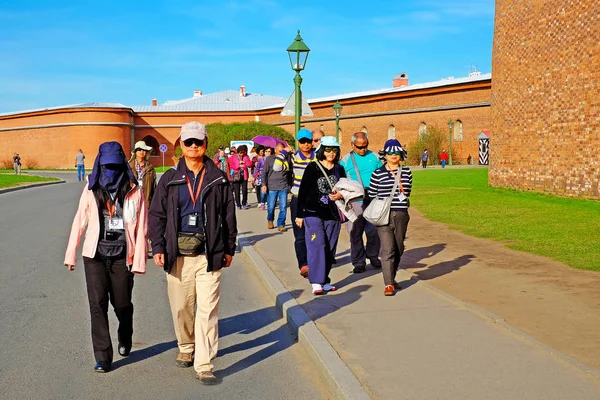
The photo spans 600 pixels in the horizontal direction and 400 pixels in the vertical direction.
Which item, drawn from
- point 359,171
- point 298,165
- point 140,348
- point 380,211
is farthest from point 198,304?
point 298,165

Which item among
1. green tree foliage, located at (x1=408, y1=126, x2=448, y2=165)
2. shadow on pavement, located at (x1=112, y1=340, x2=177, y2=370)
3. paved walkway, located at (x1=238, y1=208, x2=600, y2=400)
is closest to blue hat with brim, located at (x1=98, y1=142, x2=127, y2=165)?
shadow on pavement, located at (x1=112, y1=340, x2=177, y2=370)

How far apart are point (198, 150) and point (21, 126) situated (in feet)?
264

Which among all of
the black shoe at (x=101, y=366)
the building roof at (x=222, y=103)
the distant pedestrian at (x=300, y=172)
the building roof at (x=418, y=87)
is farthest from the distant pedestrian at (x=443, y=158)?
the black shoe at (x=101, y=366)

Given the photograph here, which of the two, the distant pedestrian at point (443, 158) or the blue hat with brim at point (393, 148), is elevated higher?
the blue hat with brim at point (393, 148)

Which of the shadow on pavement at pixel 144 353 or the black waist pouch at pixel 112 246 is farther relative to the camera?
the shadow on pavement at pixel 144 353

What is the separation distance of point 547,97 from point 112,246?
18656mm

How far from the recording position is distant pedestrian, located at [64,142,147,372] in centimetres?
593

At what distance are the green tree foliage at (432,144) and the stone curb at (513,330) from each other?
50.6 metres

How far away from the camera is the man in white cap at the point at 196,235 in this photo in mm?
5777

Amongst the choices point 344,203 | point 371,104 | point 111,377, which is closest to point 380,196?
point 344,203

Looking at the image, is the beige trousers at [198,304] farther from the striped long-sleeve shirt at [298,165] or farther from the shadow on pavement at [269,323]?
the striped long-sleeve shirt at [298,165]

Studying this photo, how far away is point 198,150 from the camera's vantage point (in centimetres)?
584

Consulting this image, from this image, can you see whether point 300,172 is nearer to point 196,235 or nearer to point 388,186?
point 388,186

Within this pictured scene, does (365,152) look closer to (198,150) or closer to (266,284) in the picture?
(266,284)
